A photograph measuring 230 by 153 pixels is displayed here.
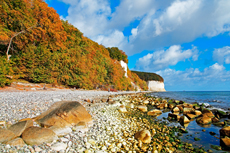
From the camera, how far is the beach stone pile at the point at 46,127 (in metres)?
2.92

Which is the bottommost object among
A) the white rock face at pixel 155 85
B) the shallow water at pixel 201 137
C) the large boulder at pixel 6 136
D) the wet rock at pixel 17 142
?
the shallow water at pixel 201 137

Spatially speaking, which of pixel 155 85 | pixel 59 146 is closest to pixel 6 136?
pixel 59 146

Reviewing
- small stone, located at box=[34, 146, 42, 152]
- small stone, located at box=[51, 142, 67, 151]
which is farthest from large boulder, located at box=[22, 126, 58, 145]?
small stone, located at box=[51, 142, 67, 151]

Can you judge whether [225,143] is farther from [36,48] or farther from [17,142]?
[36,48]

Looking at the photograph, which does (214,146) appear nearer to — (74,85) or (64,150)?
(64,150)

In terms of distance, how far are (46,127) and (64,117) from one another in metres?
0.66

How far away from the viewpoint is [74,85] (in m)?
19.2

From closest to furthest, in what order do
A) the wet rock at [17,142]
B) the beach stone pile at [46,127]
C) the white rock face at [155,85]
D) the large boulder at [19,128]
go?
1. the wet rock at [17,142]
2. the beach stone pile at [46,127]
3. the large boulder at [19,128]
4. the white rock face at [155,85]

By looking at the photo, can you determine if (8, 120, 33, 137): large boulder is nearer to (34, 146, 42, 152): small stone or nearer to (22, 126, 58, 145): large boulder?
(22, 126, 58, 145): large boulder

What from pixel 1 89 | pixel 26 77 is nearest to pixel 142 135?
pixel 1 89

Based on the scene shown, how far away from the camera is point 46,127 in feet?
13.1

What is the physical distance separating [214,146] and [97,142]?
178 inches

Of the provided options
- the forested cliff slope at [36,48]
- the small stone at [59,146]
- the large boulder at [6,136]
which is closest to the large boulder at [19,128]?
the large boulder at [6,136]

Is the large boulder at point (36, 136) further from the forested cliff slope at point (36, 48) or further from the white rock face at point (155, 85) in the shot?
the white rock face at point (155, 85)
